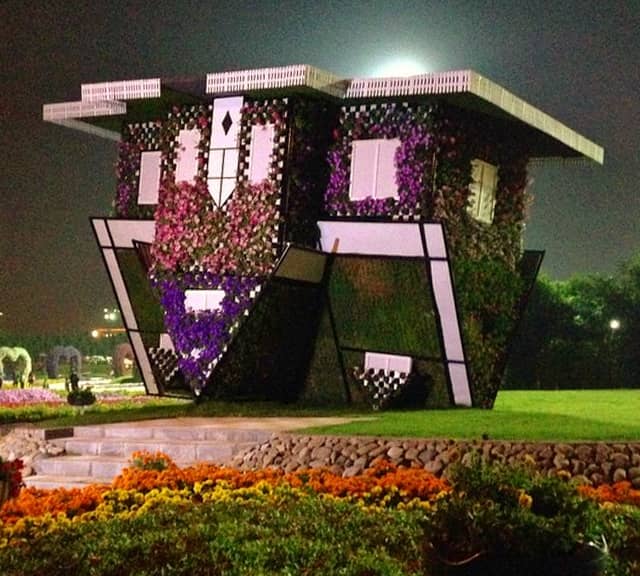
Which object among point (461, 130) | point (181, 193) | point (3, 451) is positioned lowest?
point (3, 451)

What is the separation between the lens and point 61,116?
760 inches

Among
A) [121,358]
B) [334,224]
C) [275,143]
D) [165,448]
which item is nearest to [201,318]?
[334,224]

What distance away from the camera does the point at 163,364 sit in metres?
20.1

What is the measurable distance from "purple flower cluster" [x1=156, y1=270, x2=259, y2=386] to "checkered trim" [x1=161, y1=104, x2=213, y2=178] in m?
1.80

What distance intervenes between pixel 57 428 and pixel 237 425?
7.99 ft

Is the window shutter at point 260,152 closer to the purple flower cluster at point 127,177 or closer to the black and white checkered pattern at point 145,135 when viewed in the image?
the black and white checkered pattern at point 145,135

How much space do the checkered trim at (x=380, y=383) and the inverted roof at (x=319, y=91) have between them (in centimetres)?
458

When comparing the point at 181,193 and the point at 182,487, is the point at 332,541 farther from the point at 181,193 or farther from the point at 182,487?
the point at 181,193

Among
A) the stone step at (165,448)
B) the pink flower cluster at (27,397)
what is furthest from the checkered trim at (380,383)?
the pink flower cluster at (27,397)

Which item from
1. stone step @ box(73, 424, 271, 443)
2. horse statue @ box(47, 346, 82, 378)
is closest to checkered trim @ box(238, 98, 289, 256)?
stone step @ box(73, 424, 271, 443)

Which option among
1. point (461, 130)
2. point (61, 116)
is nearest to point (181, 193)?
point (61, 116)

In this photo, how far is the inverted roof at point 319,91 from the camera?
1572 centimetres

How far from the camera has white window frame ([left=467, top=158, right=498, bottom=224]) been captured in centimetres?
1733

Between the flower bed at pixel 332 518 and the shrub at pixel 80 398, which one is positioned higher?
the flower bed at pixel 332 518
